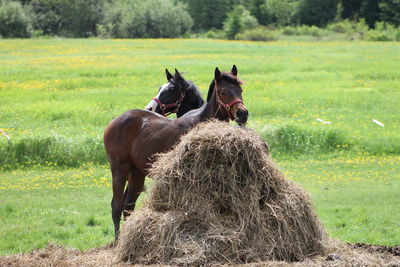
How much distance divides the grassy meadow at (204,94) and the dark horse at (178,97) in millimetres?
2424

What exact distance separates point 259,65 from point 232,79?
99.0ft

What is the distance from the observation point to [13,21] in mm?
65625

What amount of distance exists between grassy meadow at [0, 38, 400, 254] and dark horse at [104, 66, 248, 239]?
1.26 metres

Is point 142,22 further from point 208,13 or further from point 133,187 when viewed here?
point 133,187

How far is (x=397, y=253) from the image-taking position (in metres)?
7.91

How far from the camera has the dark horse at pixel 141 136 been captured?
8.13 meters

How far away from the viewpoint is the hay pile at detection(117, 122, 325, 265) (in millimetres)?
6953

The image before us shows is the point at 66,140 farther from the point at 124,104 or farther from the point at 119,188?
the point at 119,188

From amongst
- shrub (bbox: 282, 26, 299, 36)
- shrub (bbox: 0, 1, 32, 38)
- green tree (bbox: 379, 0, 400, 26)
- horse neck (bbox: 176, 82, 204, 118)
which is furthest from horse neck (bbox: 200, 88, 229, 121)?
green tree (bbox: 379, 0, 400, 26)

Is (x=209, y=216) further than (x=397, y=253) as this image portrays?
No

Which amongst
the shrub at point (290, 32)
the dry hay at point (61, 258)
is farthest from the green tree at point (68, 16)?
the dry hay at point (61, 258)

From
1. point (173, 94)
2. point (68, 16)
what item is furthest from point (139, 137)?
point (68, 16)

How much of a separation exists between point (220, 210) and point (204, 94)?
1850cm

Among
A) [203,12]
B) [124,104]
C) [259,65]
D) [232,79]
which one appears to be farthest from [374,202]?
[203,12]
